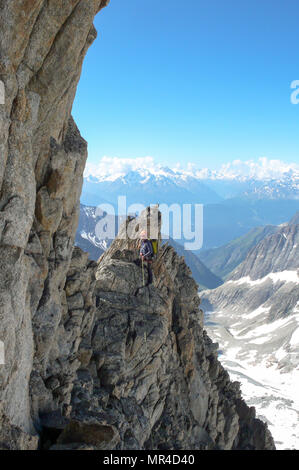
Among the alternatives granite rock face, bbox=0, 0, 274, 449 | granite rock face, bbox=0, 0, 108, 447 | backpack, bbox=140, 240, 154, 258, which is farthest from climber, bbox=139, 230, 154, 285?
granite rock face, bbox=0, 0, 108, 447

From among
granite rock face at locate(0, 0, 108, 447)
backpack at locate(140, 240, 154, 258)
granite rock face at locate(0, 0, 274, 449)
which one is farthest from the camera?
backpack at locate(140, 240, 154, 258)

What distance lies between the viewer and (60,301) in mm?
22969

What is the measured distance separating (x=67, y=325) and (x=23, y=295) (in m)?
8.81

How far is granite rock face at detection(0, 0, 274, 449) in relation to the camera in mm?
15453

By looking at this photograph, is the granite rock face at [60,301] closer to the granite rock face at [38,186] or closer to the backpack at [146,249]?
the granite rock face at [38,186]

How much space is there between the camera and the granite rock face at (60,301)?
1545 centimetres

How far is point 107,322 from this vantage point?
98.1ft

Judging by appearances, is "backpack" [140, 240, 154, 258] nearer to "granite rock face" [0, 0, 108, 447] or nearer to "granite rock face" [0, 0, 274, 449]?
"granite rock face" [0, 0, 274, 449]

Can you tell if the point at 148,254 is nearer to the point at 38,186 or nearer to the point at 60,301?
the point at 60,301

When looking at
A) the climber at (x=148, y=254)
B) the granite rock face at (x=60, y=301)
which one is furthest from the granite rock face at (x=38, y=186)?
the climber at (x=148, y=254)

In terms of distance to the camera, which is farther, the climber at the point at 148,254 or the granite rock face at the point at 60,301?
the climber at the point at 148,254

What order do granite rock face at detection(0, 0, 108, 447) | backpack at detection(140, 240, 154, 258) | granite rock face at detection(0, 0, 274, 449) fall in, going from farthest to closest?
backpack at detection(140, 240, 154, 258) → granite rock face at detection(0, 0, 274, 449) → granite rock face at detection(0, 0, 108, 447)
